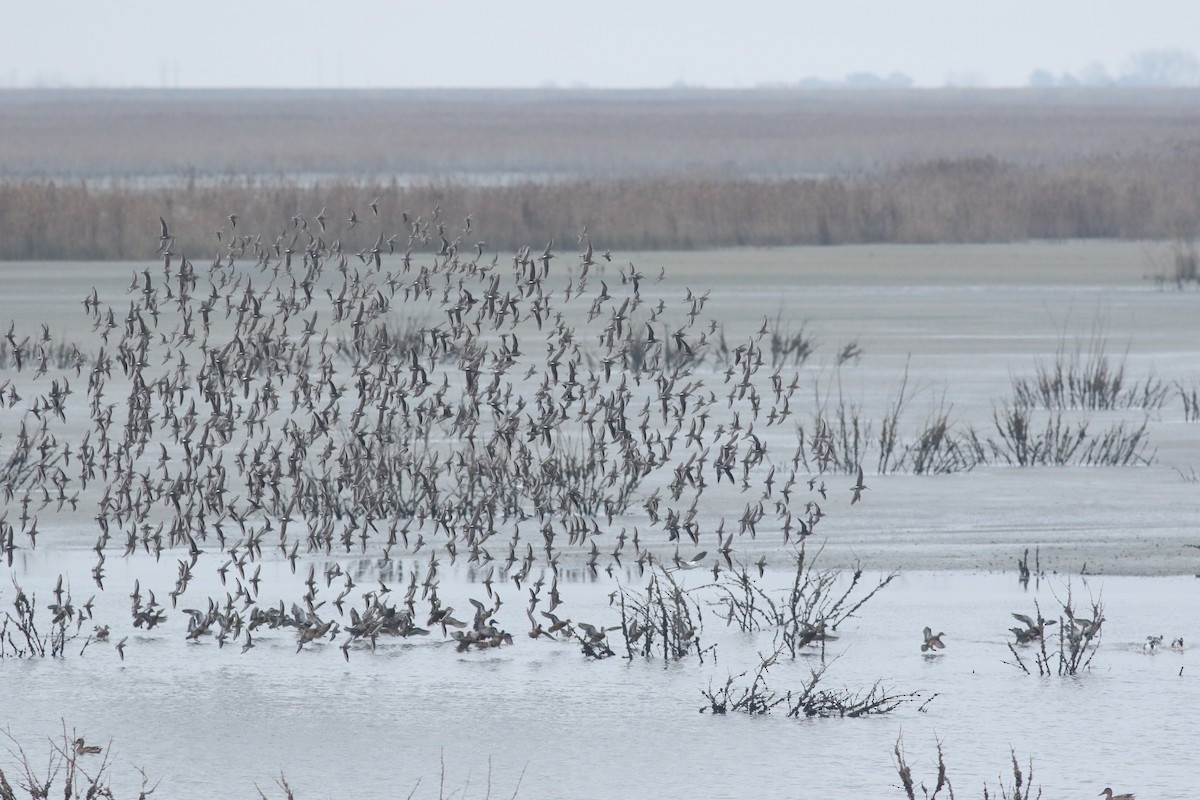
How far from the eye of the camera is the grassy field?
101ft

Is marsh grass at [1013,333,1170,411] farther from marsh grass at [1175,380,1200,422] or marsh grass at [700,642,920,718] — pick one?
marsh grass at [700,642,920,718]

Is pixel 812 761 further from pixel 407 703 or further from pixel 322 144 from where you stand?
pixel 322 144

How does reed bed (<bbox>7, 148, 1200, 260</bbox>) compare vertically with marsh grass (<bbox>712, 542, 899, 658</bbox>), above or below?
above

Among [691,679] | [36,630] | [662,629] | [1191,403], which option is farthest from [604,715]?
[1191,403]

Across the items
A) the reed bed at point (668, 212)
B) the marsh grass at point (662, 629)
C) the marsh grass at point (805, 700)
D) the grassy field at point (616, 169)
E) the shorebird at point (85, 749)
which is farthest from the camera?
the grassy field at point (616, 169)

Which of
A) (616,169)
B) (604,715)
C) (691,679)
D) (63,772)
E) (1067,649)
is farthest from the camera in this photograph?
(616,169)

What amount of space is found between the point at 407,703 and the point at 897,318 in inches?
598

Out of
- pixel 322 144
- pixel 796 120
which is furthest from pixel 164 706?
pixel 796 120

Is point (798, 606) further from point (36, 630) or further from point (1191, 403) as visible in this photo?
point (1191, 403)

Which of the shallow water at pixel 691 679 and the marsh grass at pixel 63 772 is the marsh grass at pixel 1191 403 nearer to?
the shallow water at pixel 691 679

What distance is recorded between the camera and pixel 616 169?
63.7 meters

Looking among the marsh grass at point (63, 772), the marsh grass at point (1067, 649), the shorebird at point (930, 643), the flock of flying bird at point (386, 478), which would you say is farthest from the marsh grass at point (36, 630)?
the marsh grass at point (1067, 649)

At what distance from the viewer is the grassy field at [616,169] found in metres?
30.9

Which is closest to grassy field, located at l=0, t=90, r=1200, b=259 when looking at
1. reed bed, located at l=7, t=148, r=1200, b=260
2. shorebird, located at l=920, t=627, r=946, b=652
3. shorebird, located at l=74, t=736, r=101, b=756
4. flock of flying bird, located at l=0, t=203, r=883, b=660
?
reed bed, located at l=7, t=148, r=1200, b=260
